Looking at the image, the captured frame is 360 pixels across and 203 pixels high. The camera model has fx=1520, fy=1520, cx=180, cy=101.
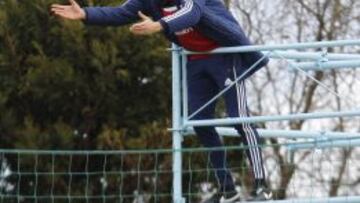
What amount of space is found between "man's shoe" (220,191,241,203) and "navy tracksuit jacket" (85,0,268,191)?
4 cm

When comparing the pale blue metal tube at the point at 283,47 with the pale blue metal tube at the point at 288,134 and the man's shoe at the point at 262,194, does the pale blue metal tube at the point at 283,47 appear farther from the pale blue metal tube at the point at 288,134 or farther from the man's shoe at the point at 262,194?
the man's shoe at the point at 262,194

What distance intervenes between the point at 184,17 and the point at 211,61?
49cm

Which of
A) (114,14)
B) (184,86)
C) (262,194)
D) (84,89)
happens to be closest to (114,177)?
(84,89)

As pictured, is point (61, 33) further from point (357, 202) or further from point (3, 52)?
point (357, 202)

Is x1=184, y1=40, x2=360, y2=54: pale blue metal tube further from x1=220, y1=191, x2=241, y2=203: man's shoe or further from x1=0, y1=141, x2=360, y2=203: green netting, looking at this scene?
x1=0, y1=141, x2=360, y2=203: green netting

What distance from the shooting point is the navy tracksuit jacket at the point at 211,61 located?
9.38 m

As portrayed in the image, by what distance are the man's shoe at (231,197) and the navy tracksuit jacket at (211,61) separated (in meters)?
0.04

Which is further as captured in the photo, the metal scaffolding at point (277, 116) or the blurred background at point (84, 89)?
the blurred background at point (84, 89)

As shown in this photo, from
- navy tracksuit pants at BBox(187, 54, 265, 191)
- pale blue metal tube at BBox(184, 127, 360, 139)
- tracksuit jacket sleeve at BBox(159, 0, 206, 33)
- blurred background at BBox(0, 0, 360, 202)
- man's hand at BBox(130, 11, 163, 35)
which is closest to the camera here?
man's hand at BBox(130, 11, 163, 35)

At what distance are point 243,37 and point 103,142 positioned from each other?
5052 millimetres

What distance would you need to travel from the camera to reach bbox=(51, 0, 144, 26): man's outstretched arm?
9.64 meters

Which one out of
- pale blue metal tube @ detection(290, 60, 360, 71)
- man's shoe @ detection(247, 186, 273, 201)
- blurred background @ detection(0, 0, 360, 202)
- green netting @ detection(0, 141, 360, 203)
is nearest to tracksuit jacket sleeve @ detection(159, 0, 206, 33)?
pale blue metal tube @ detection(290, 60, 360, 71)

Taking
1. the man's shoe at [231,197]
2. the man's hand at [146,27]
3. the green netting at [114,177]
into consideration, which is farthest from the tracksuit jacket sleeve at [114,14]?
the green netting at [114,177]

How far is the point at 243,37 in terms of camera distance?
9609 millimetres
